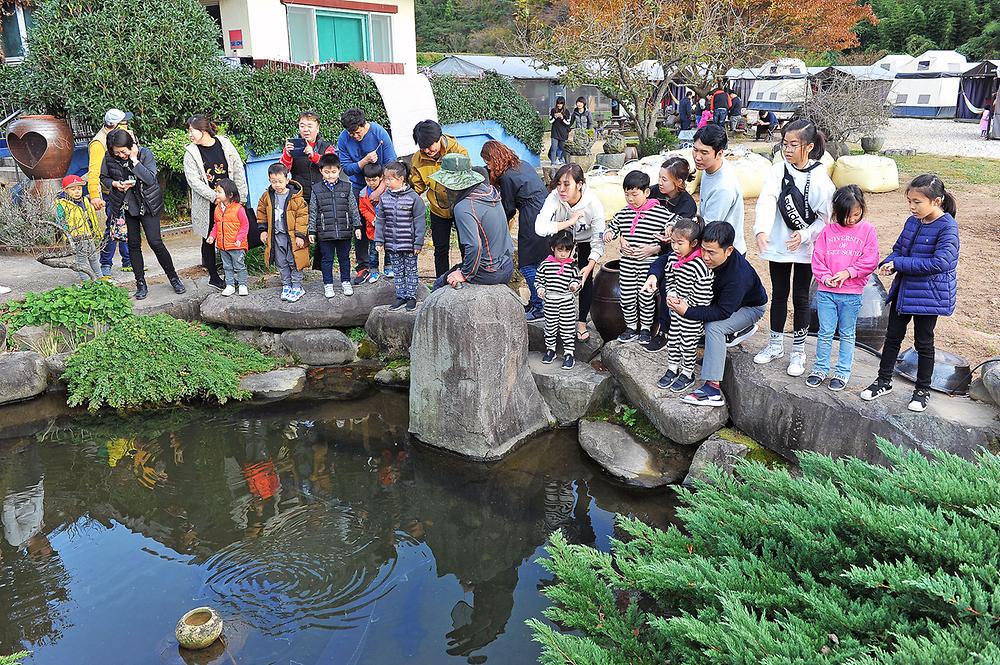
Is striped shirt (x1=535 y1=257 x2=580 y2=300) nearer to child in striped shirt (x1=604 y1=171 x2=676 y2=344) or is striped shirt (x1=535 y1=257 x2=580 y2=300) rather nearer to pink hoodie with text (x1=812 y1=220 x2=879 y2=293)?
child in striped shirt (x1=604 y1=171 x2=676 y2=344)

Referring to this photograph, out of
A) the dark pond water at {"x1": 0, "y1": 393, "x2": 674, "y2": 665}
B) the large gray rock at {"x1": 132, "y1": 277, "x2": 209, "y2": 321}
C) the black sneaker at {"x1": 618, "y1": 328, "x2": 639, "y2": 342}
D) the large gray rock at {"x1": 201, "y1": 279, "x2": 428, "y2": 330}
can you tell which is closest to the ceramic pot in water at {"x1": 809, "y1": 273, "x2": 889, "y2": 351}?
the black sneaker at {"x1": 618, "y1": 328, "x2": 639, "y2": 342}

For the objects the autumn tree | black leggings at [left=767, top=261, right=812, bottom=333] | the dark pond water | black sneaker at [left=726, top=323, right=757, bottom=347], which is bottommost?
the dark pond water

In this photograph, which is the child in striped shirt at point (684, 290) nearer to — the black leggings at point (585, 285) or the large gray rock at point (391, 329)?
the black leggings at point (585, 285)

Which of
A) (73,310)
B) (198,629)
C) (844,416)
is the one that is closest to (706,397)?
(844,416)

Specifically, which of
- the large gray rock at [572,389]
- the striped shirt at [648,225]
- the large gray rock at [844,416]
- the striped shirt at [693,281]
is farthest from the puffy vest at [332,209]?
the large gray rock at [844,416]

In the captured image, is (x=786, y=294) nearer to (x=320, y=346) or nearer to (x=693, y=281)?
(x=693, y=281)

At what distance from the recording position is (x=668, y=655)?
2.86 m

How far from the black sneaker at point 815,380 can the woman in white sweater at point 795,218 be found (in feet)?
0.44

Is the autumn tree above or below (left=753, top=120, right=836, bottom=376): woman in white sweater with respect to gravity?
above

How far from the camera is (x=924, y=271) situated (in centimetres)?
430

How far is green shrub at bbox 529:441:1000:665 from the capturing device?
2389mm

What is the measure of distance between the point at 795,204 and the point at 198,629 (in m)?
4.10

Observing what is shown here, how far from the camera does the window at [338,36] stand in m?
14.4

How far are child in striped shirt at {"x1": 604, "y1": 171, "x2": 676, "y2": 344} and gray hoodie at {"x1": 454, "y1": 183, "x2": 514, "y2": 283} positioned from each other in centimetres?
77
